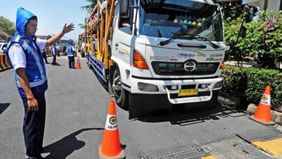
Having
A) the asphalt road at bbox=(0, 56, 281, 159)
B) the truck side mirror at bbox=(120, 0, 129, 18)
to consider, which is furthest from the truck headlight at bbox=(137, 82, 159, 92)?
the truck side mirror at bbox=(120, 0, 129, 18)

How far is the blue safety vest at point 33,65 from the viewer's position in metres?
2.68

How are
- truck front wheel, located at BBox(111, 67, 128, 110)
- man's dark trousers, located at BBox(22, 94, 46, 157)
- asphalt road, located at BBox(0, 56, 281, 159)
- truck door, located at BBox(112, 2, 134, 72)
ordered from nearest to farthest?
→ man's dark trousers, located at BBox(22, 94, 46, 157)
asphalt road, located at BBox(0, 56, 281, 159)
truck door, located at BBox(112, 2, 134, 72)
truck front wheel, located at BBox(111, 67, 128, 110)

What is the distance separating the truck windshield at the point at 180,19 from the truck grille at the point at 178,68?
1.64 ft

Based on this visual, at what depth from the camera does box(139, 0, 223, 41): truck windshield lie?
13.4ft

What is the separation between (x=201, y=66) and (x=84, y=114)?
2631 millimetres

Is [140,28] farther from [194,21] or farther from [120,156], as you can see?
[120,156]

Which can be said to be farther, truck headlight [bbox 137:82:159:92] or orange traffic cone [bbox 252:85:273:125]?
orange traffic cone [bbox 252:85:273:125]

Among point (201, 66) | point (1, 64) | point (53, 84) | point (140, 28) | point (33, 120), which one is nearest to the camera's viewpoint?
point (33, 120)

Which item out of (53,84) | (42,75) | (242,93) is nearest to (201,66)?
(242,93)

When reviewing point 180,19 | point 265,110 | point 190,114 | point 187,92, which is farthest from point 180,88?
point 265,110

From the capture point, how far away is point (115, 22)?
17.0ft

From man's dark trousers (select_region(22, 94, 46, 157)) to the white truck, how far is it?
1659mm

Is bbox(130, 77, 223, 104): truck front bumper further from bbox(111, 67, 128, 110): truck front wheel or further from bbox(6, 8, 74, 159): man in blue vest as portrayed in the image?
bbox(6, 8, 74, 159): man in blue vest

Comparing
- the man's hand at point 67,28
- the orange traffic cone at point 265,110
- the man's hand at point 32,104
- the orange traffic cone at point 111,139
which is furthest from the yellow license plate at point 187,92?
the man's hand at point 32,104
